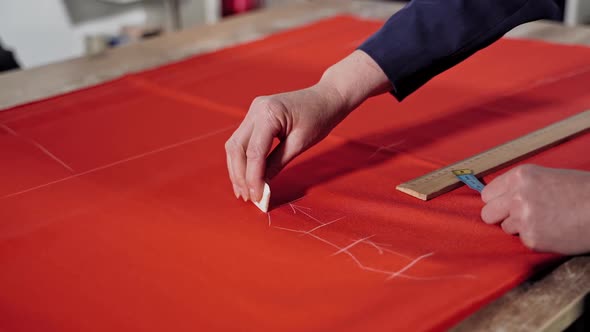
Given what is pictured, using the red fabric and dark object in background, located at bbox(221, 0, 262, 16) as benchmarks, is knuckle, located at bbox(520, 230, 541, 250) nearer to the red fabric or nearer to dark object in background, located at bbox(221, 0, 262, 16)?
the red fabric

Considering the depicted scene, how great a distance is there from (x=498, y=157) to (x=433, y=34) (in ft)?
0.75

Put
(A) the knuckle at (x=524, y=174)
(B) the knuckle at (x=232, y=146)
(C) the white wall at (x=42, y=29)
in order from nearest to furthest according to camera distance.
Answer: (A) the knuckle at (x=524, y=174) < (B) the knuckle at (x=232, y=146) < (C) the white wall at (x=42, y=29)

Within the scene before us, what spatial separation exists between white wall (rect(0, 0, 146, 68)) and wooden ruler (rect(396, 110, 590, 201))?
2462 millimetres

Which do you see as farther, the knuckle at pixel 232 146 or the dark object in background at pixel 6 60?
the dark object in background at pixel 6 60

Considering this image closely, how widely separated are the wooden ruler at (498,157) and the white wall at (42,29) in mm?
2462

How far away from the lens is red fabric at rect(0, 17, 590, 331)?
2.49ft

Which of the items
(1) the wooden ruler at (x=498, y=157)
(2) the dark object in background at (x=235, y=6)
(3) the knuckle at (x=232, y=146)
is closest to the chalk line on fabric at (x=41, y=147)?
(3) the knuckle at (x=232, y=146)

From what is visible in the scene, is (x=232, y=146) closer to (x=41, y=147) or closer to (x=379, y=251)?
(x=379, y=251)

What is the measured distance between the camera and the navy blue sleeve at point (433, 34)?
1.09m

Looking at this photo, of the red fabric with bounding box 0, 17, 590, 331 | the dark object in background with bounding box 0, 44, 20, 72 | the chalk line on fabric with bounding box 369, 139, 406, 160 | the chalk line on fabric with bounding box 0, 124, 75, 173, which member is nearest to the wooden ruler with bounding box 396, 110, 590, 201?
the red fabric with bounding box 0, 17, 590, 331

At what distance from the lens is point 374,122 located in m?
1.33

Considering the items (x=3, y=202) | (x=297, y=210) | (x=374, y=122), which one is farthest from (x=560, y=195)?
(x=3, y=202)

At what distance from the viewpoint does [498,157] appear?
3.67 feet

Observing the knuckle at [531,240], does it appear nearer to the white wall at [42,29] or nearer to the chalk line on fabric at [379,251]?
the chalk line on fabric at [379,251]
